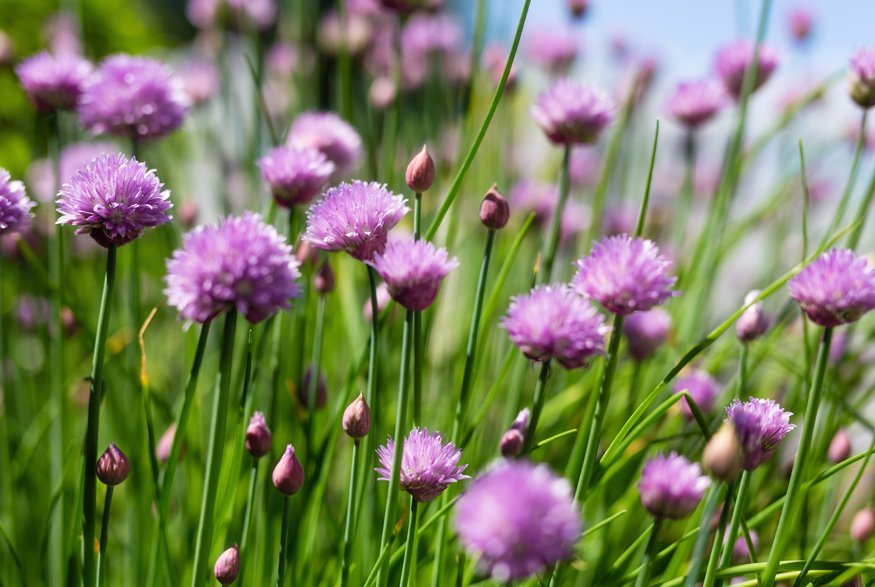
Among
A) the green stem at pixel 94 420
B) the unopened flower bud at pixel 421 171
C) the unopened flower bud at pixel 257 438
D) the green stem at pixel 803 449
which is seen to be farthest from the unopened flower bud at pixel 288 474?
the green stem at pixel 803 449

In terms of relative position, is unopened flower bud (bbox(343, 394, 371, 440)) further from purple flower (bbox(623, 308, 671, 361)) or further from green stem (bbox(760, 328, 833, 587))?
purple flower (bbox(623, 308, 671, 361))

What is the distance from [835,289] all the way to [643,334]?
1.31 feet

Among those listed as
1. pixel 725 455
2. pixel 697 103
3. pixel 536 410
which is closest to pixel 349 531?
pixel 536 410

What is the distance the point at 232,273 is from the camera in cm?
38

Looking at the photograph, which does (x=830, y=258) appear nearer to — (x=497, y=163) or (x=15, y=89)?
(x=497, y=163)

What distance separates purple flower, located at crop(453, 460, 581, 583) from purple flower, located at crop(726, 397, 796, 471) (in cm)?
17

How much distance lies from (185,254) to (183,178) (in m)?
1.35

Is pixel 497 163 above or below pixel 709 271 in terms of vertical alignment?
above

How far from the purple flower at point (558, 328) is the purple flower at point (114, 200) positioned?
0.90 feet

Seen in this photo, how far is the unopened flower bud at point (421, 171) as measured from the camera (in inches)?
22.6

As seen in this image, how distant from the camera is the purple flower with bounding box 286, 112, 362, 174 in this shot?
0.87 metres

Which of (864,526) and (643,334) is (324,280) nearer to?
(643,334)

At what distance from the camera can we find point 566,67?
5.00 ft

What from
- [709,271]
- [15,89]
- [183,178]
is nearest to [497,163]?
[709,271]
